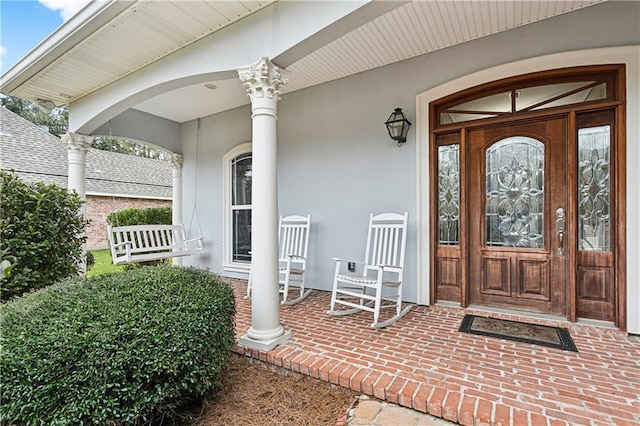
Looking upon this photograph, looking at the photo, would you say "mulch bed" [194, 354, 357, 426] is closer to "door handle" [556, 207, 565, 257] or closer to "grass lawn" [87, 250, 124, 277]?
"door handle" [556, 207, 565, 257]

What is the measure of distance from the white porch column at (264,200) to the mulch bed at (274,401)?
0.34 m

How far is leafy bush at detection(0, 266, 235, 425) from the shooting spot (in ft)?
4.48

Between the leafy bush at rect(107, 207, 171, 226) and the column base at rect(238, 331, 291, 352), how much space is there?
674cm

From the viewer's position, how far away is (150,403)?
5.06 feet

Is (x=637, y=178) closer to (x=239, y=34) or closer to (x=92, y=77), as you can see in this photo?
(x=239, y=34)

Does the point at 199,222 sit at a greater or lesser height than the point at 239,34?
lesser

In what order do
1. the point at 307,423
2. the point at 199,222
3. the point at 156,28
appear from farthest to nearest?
the point at 199,222
the point at 156,28
the point at 307,423

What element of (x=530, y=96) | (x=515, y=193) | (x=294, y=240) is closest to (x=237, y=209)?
(x=294, y=240)

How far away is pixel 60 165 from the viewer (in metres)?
10.6

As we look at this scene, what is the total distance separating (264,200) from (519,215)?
2547 mm

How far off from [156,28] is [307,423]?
3.48m

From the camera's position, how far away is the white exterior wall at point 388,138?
260 cm

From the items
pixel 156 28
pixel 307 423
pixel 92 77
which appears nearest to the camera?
pixel 307 423

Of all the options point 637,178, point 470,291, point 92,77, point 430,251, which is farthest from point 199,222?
point 637,178
